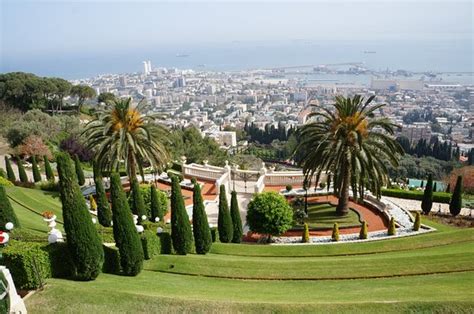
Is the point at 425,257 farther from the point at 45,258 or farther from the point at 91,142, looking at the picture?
the point at 91,142

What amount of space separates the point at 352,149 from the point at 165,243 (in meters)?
12.5

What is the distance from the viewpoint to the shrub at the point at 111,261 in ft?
44.2

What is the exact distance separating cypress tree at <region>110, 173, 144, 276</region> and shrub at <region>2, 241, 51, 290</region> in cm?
258

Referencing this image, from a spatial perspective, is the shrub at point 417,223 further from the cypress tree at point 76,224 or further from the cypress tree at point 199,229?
the cypress tree at point 76,224

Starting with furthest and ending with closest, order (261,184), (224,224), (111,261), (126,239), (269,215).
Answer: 1. (261,184)
2. (269,215)
3. (224,224)
4. (111,261)
5. (126,239)

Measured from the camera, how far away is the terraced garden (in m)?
10.7

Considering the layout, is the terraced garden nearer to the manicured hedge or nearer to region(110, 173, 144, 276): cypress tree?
region(110, 173, 144, 276): cypress tree

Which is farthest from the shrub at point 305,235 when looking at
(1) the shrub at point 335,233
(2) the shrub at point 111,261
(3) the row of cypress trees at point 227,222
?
(2) the shrub at point 111,261

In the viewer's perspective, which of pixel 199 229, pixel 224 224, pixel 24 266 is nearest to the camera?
pixel 24 266

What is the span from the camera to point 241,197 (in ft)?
100

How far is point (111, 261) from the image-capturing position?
535 inches

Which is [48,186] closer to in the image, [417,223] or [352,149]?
[352,149]

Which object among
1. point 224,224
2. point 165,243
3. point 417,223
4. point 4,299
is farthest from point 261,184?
point 4,299

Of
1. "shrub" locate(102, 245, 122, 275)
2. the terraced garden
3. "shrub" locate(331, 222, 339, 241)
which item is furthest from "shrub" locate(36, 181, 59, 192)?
"shrub" locate(331, 222, 339, 241)
